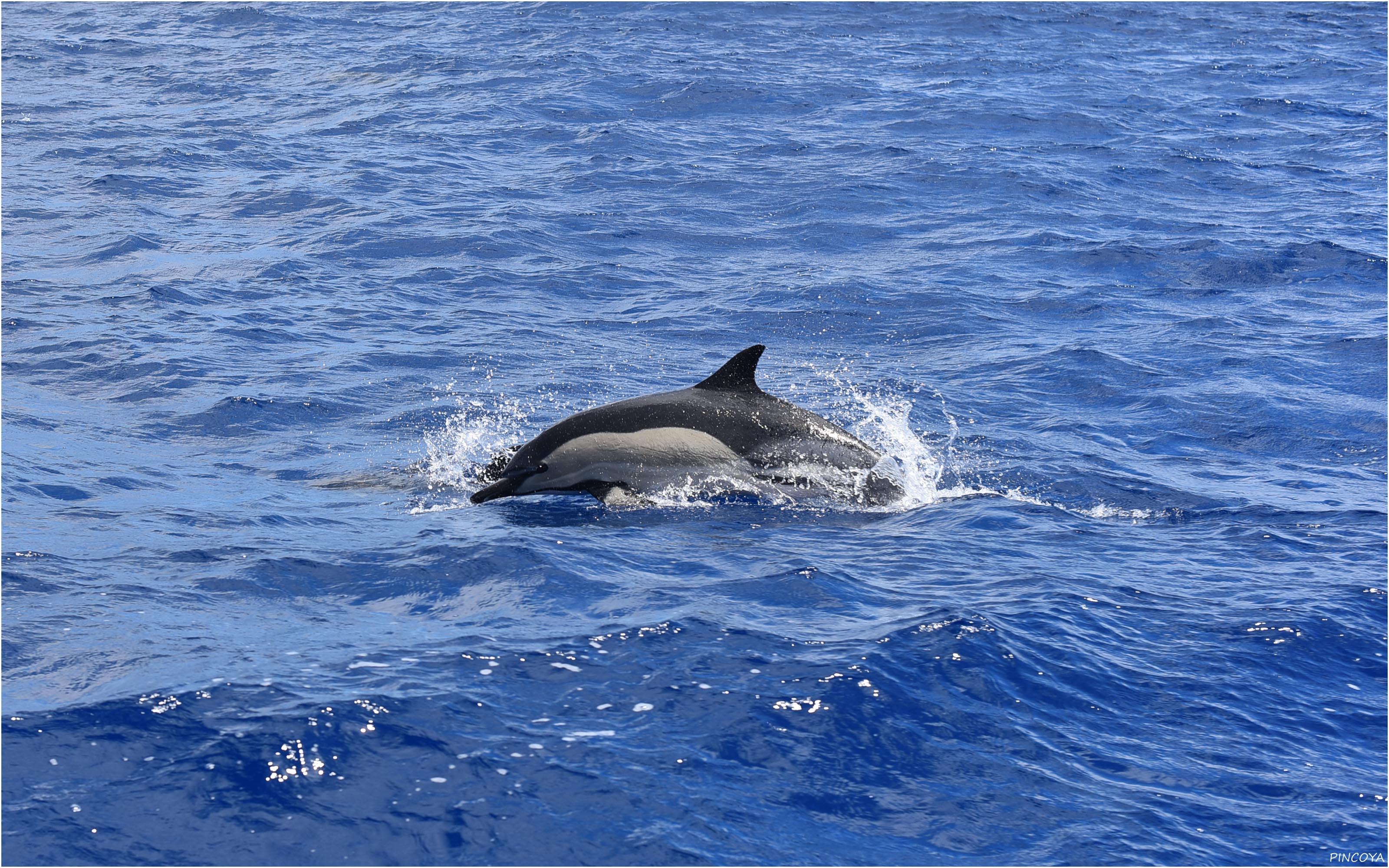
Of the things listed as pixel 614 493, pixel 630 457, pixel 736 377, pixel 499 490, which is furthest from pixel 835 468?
pixel 499 490

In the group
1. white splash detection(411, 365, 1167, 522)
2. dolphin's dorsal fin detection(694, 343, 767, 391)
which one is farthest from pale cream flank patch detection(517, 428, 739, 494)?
dolphin's dorsal fin detection(694, 343, 767, 391)

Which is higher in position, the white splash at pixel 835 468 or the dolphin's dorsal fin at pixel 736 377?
the dolphin's dorsal fin at pixel 736 377

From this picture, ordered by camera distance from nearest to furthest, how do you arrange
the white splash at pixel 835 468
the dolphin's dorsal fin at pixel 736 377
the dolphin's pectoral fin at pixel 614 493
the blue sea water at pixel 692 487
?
1. the blue sea water at pixel 692 487
2. the dolphin's pectoral fin at pixel 614 493
3. the white splash at pixel 835 468
4. the dolphin's dorsal fin at pixel 736 377

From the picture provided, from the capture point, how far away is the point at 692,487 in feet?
31.2

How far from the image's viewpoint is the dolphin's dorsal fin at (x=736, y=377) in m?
9.65

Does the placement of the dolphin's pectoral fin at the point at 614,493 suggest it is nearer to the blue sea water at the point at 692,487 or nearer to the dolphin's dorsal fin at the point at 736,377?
the blue sea water at the point at 692,487

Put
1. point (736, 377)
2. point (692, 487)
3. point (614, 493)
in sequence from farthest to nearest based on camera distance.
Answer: point (736, 377), point (692, 487), point (614, 493)

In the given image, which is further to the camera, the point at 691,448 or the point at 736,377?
the point at 736,377

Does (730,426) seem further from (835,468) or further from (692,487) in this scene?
(835,468)

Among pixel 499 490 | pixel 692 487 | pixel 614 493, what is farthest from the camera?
pixel 499 490

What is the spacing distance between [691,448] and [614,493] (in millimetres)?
666

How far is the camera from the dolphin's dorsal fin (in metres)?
9.65

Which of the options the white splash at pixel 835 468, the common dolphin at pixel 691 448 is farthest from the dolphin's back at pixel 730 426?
the white splash at pixel 835 468

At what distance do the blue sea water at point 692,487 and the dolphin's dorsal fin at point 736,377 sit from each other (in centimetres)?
88
